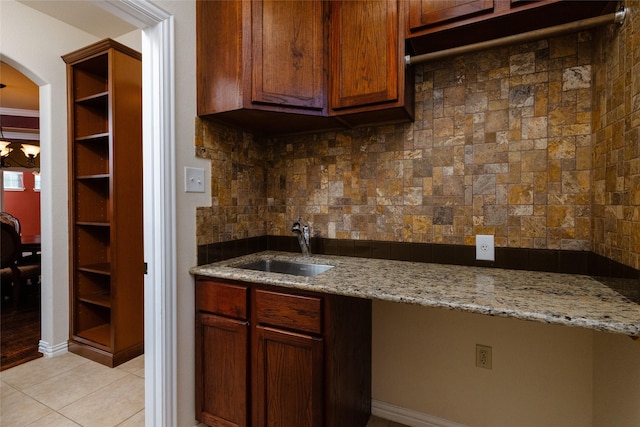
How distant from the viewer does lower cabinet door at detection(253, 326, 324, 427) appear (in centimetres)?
125

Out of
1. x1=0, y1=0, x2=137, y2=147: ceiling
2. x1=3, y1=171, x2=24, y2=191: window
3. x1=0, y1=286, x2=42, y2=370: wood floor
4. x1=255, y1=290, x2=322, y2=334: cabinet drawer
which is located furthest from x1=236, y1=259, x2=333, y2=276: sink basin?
x1=3, y1=171, x2=24, y2=191: window

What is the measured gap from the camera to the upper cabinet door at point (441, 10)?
1.24 m

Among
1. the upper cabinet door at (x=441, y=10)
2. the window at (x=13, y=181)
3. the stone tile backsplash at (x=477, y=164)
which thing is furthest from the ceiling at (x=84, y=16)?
the window at (x=13, y=181)

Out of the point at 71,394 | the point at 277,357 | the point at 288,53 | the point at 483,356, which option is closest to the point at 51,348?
the point at 71,394

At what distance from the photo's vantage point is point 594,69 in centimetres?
130

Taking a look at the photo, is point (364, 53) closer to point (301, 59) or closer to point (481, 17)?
point (301, 59)

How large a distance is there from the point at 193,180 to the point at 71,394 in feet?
5.21

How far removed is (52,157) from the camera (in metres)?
2.36

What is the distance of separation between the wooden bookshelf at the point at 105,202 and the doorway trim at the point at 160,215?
1.05 metres

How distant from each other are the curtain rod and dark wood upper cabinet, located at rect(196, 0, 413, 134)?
17 centimetres

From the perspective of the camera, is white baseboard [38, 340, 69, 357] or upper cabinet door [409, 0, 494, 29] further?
white baseboard [38, 340, 69, 357]

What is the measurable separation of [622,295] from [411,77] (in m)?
1.24

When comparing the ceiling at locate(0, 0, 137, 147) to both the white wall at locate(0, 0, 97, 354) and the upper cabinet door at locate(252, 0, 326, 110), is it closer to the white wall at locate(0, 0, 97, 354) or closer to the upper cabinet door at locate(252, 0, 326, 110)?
the white wall at locate(0, 0, 97, 354)

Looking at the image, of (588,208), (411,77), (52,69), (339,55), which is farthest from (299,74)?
(52,69)
